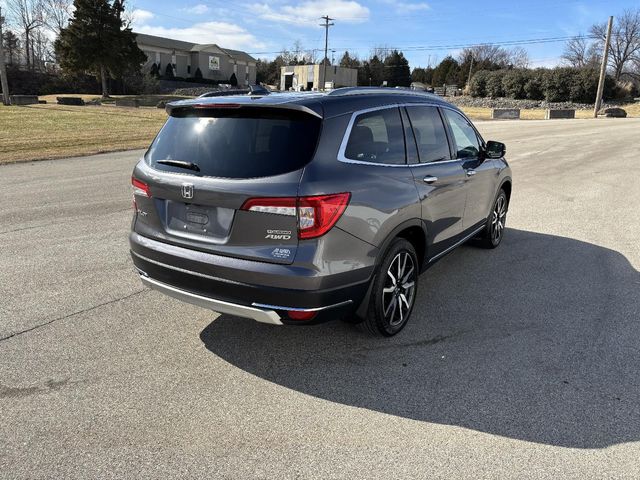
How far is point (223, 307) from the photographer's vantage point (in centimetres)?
332

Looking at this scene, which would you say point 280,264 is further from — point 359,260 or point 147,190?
point 147,190

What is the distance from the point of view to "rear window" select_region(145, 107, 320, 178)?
3.19 m

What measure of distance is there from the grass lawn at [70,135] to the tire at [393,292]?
12.1 meters

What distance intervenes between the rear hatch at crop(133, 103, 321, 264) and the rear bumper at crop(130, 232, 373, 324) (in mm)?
74

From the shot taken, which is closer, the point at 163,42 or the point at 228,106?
the point at 228,106

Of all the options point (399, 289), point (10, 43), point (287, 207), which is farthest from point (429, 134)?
point (10, 43)

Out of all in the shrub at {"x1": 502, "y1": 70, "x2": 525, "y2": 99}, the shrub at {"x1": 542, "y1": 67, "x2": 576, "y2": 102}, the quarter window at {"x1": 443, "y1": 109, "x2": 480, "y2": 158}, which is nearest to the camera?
the quarter window at {"x1": 443, "y1": 109, "x2": 480, "y2": 158}

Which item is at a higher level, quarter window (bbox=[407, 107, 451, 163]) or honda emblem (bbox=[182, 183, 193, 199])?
quarter window (bbox=[407, 107, 451, 163])

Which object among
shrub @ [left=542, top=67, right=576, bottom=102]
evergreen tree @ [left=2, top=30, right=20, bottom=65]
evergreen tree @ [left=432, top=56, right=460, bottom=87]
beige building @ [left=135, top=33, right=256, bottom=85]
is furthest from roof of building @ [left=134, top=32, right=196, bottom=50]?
shrub @ [left=542, top=67, right=576, bottom=102]

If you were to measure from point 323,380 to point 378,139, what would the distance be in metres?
1.78

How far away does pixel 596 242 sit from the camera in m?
6.84

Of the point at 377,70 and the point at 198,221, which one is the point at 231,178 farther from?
the point at 377,70

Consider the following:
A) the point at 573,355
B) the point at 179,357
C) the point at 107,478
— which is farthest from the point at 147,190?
the point at 573,355

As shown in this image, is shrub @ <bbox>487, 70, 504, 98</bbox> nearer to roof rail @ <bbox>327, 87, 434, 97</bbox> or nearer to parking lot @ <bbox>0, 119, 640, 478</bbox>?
parking lot @ <bbox>0, 119, 640, 478</bbox>
